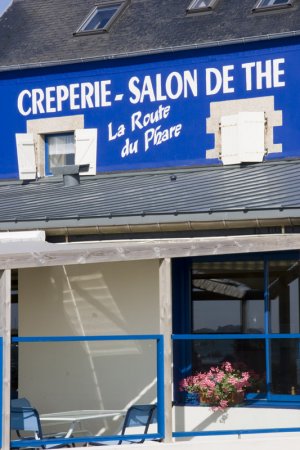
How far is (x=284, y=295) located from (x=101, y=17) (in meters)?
7.08

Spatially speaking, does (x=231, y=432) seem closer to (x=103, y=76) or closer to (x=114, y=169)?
(x=114, y=169)

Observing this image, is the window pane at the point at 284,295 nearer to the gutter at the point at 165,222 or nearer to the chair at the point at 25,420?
the gutter at the point at 165,222

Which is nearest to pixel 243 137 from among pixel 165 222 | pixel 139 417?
pixel 165 222

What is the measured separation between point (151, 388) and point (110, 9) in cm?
750

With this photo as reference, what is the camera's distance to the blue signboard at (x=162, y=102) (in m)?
16.1

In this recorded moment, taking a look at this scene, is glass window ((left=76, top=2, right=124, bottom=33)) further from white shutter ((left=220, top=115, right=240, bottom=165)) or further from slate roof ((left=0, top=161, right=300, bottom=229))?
white shutter ((left=220, top=115, right=240, bottom=165))

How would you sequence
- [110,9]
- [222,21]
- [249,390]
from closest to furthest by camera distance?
[249,390] → [222,21] → [110,9]

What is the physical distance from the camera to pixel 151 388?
14.2 meters

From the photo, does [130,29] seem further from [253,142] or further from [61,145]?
[253,142]

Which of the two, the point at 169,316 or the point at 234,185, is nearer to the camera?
the point at 169,316

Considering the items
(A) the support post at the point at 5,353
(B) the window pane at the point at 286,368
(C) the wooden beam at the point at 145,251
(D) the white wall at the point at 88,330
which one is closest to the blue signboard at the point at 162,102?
(D) the white wall at the point at 88,330

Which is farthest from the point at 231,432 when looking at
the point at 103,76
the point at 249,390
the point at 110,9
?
the point at 110,9

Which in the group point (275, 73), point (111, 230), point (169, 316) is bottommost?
point (169, 316)

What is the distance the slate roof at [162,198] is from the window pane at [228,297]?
3.25 ft
